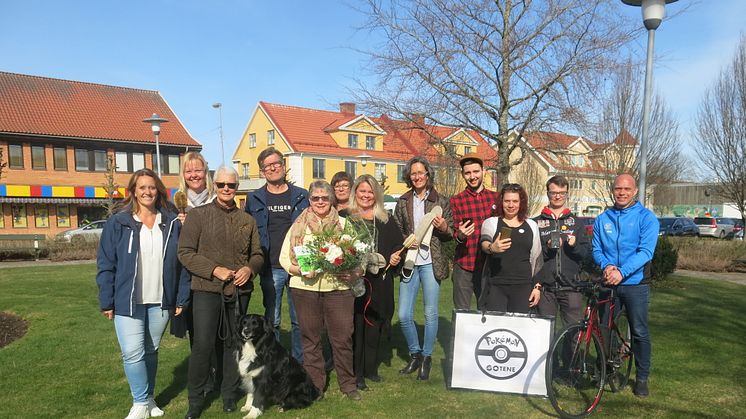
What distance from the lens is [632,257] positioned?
451 cm

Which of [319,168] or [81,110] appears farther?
[319,168]

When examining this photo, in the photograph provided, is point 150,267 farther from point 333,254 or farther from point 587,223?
point 587,223

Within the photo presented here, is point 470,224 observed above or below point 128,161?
below

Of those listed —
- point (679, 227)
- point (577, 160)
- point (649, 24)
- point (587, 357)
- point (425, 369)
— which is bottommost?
point (679, 227)

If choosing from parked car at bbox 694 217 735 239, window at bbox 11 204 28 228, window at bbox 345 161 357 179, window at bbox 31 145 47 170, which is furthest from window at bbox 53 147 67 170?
parked car at bbox 694 217 735 239

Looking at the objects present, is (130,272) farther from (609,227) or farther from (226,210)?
(609,227)

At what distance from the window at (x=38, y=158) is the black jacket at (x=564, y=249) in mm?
35738

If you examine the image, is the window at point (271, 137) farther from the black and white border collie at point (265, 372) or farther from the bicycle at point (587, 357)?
the bicycle at point (587, 357)

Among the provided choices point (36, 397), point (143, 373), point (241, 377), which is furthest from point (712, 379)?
point (36, 397)

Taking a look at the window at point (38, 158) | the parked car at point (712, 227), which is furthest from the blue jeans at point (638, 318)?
the window at point (38, 158)

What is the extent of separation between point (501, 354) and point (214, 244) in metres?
2.76

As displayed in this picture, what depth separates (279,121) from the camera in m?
42.4

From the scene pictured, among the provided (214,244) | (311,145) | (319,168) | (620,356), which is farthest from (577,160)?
(311,145)

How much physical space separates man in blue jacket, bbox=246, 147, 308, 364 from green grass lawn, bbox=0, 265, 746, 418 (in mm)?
1209
